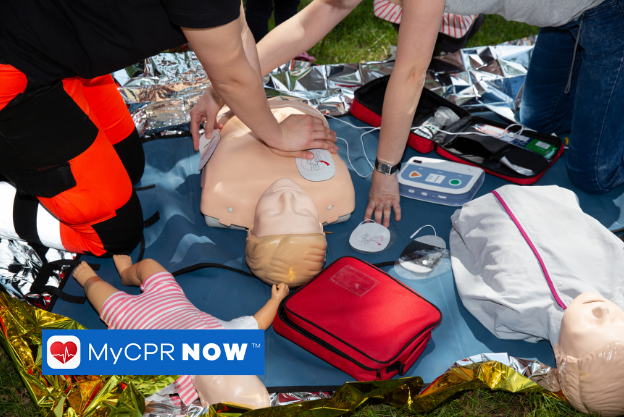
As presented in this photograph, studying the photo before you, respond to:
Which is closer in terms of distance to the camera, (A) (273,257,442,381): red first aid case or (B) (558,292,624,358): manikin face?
(B) (558,292,624,358): manikin face

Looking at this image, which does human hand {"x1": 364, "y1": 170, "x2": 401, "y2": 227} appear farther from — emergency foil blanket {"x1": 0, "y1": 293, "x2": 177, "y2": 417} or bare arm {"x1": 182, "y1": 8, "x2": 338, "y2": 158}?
emergency foil blanket {"x1": 0, "y1": 293, "x2": 177, "y2": 417}

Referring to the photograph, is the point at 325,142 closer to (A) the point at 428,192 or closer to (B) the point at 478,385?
(A) the point at 428,192

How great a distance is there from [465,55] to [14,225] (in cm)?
218

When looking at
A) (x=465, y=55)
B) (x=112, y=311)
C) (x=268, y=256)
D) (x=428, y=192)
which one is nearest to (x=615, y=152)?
(x=428, y=192)

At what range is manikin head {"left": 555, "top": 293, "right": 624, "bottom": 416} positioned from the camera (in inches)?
47.1

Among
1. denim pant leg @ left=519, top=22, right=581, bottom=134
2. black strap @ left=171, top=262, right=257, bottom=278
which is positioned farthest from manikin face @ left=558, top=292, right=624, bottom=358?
denim pant leg @ left=519, top=22, right=581, bottom=134

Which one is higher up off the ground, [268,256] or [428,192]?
[268,256]

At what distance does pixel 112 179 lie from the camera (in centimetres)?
159

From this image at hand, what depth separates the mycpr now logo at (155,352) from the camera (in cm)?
128

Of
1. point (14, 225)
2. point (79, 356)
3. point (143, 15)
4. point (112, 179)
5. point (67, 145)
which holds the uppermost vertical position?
point (143, 15)

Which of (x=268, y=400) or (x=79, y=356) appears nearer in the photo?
(x=268, y=400)

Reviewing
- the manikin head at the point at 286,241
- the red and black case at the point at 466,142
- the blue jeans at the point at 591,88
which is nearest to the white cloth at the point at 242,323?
the manikin head at the point at 286,241

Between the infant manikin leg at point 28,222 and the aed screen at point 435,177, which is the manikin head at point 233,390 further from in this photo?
the aed screen at point 435,177

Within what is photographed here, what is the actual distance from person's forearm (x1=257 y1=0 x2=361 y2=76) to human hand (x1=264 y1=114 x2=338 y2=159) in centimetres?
30
